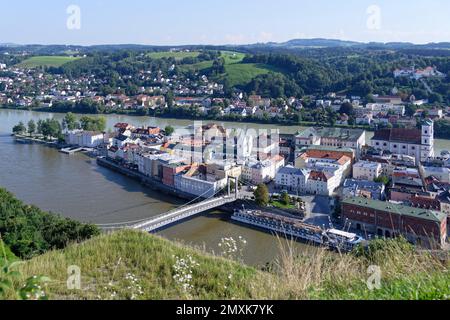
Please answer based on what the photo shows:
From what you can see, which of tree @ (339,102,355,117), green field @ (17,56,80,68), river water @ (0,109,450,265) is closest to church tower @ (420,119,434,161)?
river water @ (0,109,450,265)

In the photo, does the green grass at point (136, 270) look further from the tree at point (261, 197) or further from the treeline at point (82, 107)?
the treeline at point (82, 107)

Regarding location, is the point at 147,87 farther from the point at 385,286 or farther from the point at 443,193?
the point at 385,286

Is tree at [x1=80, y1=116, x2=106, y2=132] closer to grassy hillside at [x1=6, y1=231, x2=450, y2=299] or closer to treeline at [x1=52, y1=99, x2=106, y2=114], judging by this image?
treeline at [x1=52, y1=99, x2=106, y2=114]

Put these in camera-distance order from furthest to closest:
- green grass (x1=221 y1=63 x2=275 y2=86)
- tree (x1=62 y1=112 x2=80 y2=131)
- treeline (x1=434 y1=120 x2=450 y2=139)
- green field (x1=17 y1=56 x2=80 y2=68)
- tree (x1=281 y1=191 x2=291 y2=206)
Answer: green field (x1=17 y1=56 x2=80 y2=68), green grass (x1=221 y1=63 x2=275 y2=86), tree (x1=62 y1=112 x2=80 y2=131), treeline (x1=434 y1=120 x2=450 y2=139), tree (x1=281 y1=191 x2=291 y2=206)

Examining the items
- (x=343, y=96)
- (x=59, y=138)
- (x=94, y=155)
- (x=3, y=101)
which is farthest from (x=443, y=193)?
(x=3, y=101)

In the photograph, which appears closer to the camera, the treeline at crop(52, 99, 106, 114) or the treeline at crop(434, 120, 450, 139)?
the treeline at crop(434, 120, 450, 139)

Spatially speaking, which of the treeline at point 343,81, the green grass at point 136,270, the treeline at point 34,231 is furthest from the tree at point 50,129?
the green grass at point 136,270
